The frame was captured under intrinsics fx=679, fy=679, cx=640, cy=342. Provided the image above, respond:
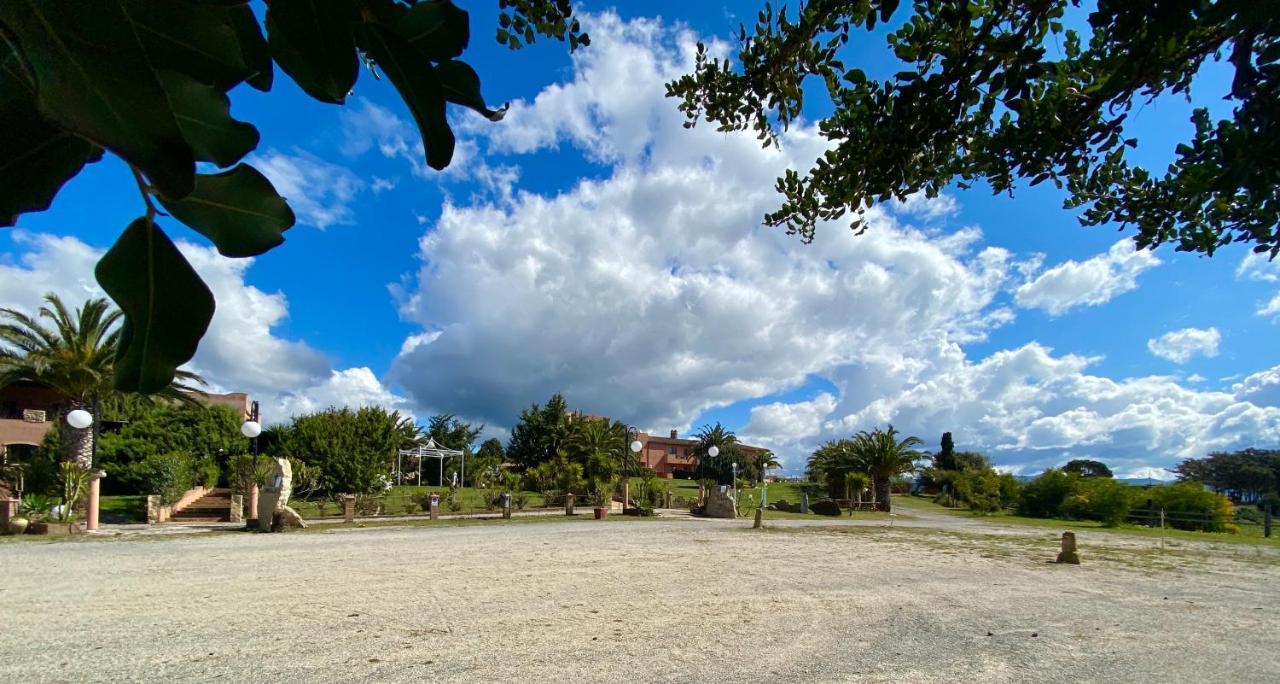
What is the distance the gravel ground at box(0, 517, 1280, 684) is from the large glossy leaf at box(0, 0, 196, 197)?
6.23 meters

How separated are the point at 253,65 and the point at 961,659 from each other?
7.98 meters

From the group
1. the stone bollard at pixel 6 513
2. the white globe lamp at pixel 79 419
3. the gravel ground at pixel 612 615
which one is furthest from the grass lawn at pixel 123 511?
the gravel ground at pixel 612 615

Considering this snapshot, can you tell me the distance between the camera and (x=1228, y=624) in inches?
352

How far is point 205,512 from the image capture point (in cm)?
2478

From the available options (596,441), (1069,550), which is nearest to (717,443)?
(596,441)

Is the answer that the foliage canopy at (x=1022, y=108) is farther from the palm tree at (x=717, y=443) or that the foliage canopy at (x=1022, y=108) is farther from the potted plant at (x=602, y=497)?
the palm tree at (x=717, y=443)

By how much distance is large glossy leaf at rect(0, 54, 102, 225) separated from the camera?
58 centimetres

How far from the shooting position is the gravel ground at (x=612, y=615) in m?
6.36

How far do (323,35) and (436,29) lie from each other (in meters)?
0.21

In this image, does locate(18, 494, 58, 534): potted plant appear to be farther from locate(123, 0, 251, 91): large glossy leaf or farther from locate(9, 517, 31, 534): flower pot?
locate(123, 0, 251, 91): large glossy leaf

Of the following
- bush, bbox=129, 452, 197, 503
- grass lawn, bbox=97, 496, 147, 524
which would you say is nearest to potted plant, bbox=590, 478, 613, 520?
bush, bbox=129, 452, 197, 503

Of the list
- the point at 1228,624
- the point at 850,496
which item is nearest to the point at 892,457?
the point at 850,496

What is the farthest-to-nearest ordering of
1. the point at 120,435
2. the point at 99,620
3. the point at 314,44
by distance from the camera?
the point at 120,435 < the point at 99,620 < the point at 314,44

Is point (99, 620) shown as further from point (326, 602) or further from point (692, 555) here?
point (692, 555)
